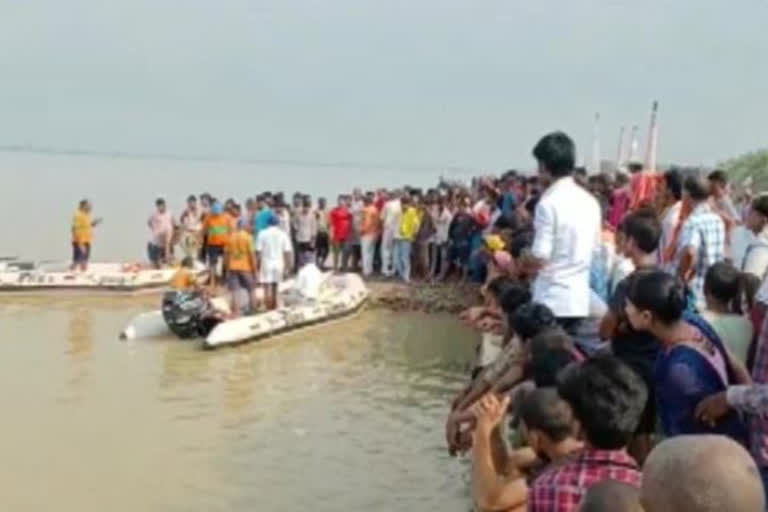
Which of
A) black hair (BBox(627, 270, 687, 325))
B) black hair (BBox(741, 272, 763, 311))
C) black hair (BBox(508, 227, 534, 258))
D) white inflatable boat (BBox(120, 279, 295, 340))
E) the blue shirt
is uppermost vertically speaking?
black hair (BBox(627, 270, 687, 325))

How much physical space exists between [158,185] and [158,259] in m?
69.1

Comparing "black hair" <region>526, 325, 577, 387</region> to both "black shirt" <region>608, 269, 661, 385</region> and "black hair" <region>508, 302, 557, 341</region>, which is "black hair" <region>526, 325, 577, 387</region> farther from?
"black hair" <region>508, 302, 557, 341</region>

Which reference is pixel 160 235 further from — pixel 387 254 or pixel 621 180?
pixel 621 180

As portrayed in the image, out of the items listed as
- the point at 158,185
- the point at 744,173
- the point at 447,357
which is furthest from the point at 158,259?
the point at 158,185

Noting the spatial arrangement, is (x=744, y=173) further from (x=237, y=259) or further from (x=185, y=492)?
(x=185, y=492)

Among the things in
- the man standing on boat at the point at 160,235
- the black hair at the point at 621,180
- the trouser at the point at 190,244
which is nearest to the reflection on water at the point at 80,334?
the man standing on boat at the point at 160,235

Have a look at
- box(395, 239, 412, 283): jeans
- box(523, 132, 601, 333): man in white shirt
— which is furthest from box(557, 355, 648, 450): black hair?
box(395, 239, 412, 283): jeans

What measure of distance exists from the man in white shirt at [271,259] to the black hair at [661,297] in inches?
502

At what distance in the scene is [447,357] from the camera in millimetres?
15250

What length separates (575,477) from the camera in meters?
3.19

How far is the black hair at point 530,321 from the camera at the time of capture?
16.6ft

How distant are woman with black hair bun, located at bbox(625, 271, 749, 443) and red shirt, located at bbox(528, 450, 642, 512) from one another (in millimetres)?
798

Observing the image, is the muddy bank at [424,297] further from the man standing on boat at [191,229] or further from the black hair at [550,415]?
the black hair at [550,415]

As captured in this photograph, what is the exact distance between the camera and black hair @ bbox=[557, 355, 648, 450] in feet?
10.6
